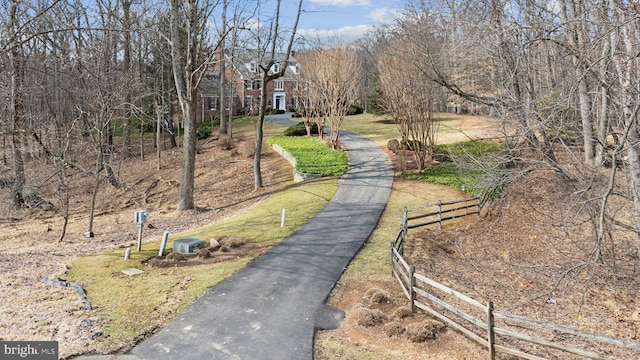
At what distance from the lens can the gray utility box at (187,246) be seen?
14.0 m

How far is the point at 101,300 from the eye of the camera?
10484mm

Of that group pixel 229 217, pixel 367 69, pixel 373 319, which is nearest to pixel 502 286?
pixel 373 319

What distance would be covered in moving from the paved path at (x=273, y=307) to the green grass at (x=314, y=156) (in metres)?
9.24

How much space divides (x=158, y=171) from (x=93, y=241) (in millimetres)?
14865

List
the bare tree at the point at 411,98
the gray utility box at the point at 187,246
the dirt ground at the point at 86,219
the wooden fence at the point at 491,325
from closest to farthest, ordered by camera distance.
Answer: the wooden fence at the point at 491,325, the dirt ground at the point at 86,219, the gray utility box at the point at 187,246, the bare tree at the point at 411,98

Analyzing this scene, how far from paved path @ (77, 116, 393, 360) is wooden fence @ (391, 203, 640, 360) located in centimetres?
187

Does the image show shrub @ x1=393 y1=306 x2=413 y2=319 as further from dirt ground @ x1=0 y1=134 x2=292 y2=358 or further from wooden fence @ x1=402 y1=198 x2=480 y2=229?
wooden fence @ x1=402 y1=198 x2=480 y2=229

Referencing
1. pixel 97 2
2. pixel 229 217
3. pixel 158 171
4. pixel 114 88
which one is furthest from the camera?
pixel 158 171

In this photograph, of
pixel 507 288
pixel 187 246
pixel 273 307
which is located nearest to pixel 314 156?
pixel 187 246

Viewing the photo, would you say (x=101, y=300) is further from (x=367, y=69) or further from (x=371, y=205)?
(x=367, y=69)

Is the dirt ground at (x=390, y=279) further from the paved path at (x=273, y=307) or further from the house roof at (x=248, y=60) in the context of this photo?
the house roof at (x=248, y=60)

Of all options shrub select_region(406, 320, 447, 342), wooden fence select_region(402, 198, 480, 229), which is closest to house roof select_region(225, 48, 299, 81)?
wooden fence select_region(402, 198, 480, 229)

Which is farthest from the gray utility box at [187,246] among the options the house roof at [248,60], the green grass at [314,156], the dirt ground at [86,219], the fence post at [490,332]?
the green grass at [314,156]

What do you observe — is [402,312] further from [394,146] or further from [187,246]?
[394,146]
